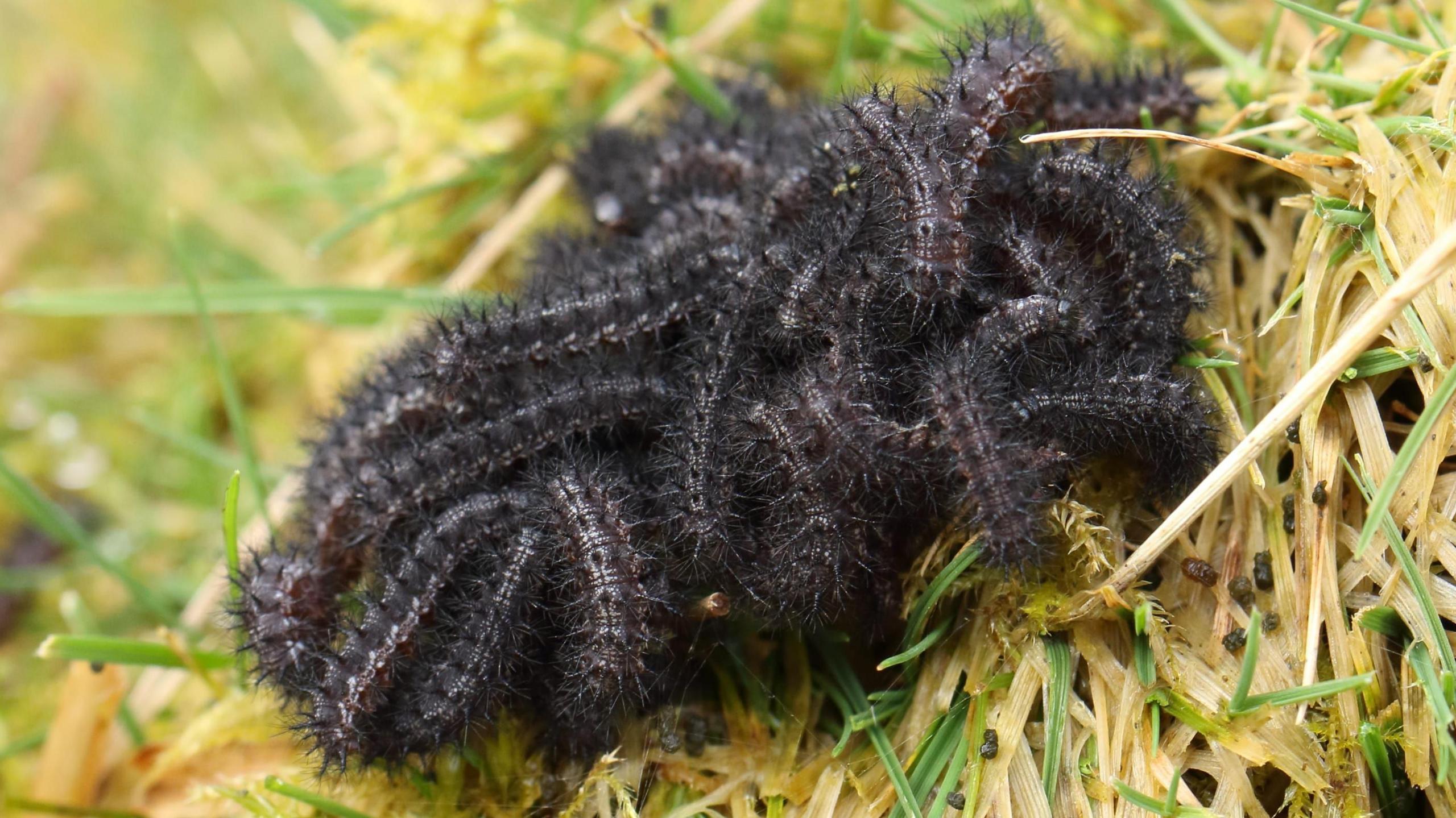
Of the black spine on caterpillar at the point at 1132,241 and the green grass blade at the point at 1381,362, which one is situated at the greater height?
the black spine on caterpillar at the point at 1132,241

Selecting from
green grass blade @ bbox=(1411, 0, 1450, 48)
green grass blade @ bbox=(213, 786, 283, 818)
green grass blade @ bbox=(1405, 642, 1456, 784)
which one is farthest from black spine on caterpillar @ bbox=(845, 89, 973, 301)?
green grass blade @ bbox=(213, 786, 283, 818)

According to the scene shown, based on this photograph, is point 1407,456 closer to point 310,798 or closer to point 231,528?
point 310,798

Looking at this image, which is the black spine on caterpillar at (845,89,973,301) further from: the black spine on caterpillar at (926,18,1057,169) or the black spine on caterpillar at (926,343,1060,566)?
the black spine on caterpillar at (926,343,1060,566)

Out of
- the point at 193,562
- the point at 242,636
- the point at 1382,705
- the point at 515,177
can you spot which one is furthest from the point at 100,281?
the point at 1382,705

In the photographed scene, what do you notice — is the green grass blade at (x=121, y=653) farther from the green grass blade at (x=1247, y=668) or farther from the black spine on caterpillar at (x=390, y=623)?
the green grass blade at (x=1247, y=668)

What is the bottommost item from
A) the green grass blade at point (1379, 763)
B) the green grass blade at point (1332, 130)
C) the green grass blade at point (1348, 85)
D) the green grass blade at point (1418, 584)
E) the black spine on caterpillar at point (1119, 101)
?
the green grass blade at point (1379, 763)

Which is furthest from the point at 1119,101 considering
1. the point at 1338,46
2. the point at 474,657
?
the point at 474,657

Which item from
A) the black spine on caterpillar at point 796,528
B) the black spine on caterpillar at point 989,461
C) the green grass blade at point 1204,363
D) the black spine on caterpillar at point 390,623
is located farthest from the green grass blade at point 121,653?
the green grass blade at point 1204,363
